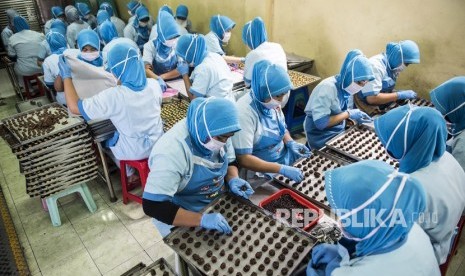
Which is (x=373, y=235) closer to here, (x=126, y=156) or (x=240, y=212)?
(x=240, y=212)

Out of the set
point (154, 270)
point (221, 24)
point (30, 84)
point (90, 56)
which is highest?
point (221, 24)

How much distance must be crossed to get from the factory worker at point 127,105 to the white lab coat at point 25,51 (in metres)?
3.68

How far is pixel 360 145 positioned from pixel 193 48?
7.45 feet

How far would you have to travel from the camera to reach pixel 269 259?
1679 mm

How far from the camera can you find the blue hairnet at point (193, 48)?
12.4ft

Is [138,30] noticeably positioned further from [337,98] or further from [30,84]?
[337,98]

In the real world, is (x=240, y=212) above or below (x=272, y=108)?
below

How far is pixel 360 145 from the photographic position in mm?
2773

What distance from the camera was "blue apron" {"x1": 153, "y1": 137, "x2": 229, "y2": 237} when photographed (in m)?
2.08

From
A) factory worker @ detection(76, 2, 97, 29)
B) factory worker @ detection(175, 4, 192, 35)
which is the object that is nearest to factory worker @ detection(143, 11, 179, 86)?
factory worker @ detection(175, 4, 192, 35)

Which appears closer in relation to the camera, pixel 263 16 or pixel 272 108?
pixel 272 108

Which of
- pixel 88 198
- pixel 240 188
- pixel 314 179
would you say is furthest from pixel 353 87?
pixel 88 198

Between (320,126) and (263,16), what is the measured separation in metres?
3.18

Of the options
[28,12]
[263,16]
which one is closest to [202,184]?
[263,16]
